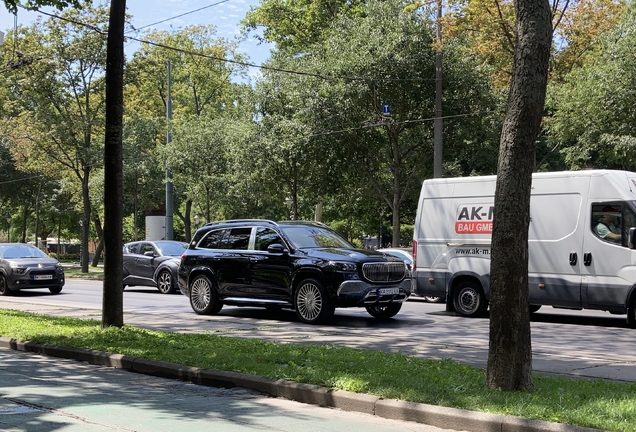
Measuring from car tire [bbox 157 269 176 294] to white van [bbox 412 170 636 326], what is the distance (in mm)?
9763

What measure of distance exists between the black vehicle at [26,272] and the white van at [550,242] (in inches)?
491

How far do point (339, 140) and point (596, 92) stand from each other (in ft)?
31.4

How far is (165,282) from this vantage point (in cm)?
2383

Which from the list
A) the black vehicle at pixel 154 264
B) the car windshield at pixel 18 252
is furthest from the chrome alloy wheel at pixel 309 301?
the car windshield at pixel 18 252

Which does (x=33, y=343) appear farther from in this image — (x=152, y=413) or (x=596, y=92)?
(x=596, y=92)

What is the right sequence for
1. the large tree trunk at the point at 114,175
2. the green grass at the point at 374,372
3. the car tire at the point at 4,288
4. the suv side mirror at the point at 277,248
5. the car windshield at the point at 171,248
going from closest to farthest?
the green grass at the point at 374,372 → the large tree trunk at the point at 114,175 → the suv side mirror at the point at 277,248 → the car tire at the point at 4,288 → the car windshield at the point at 171,248

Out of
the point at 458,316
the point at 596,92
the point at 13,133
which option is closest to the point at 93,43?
the point at 13,133

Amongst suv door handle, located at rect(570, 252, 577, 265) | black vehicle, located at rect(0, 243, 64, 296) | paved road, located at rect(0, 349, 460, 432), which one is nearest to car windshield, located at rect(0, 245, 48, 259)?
black vehicle, located at rect(0, 243, 64, 296)

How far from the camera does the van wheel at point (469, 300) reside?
611 inches

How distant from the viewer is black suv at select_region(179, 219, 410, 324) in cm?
1372

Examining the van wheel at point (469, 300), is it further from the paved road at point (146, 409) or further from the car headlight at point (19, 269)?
the car headlight at point (19, 269)

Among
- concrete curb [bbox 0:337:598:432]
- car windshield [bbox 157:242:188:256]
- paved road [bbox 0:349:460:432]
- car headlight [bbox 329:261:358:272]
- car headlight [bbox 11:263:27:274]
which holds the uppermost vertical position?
car windshield [bbox 157:242:188:256]

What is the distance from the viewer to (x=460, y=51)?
27.4m

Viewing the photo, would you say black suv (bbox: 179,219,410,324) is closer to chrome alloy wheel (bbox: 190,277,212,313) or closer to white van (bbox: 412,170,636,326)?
chrome alloy wheel (bbox: 190,277,212,313)
